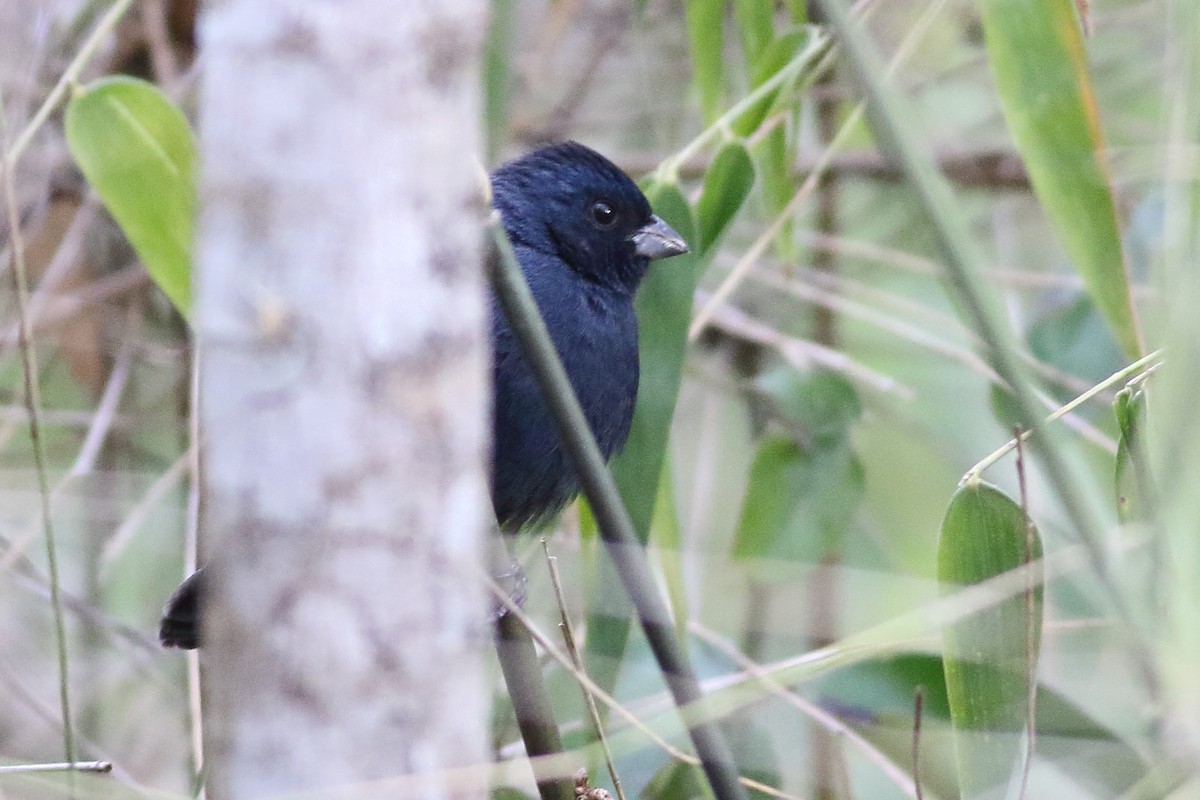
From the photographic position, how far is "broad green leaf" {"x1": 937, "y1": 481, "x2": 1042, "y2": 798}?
5.80 feet

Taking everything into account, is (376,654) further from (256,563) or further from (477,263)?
(477,263)

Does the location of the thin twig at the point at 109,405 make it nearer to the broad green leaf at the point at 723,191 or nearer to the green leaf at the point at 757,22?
the broad green leaf at the point at 723,191

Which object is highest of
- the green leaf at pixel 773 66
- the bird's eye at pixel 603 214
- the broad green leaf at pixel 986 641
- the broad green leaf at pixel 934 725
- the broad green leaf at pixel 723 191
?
the green leaf at pixel 773 66

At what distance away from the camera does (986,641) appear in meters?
1.77

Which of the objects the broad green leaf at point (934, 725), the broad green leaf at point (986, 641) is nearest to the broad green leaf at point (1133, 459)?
the broad green leaf at point (986, 641)

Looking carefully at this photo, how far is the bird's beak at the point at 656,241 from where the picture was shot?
8.83ft

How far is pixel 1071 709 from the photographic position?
2449mm

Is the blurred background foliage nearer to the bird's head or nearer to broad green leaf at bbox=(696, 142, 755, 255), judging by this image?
broad green leaf at bbox=(696, 142, 755, 255)

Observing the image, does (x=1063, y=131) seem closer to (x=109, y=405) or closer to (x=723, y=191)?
(x=723, y=191)

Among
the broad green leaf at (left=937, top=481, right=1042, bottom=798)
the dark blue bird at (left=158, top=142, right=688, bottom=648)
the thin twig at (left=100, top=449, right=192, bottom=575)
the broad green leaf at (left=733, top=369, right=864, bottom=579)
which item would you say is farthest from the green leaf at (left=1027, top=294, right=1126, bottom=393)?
the thin twig at (left=100, top=449, right=192, bottom=575)

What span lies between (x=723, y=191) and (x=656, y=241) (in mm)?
338

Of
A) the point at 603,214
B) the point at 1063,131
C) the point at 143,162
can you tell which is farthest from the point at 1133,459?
the point at 143,162

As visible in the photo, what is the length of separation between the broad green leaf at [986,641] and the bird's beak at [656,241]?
0.99 meters

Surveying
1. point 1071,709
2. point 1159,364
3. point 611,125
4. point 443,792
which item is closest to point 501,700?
point 1071,709
